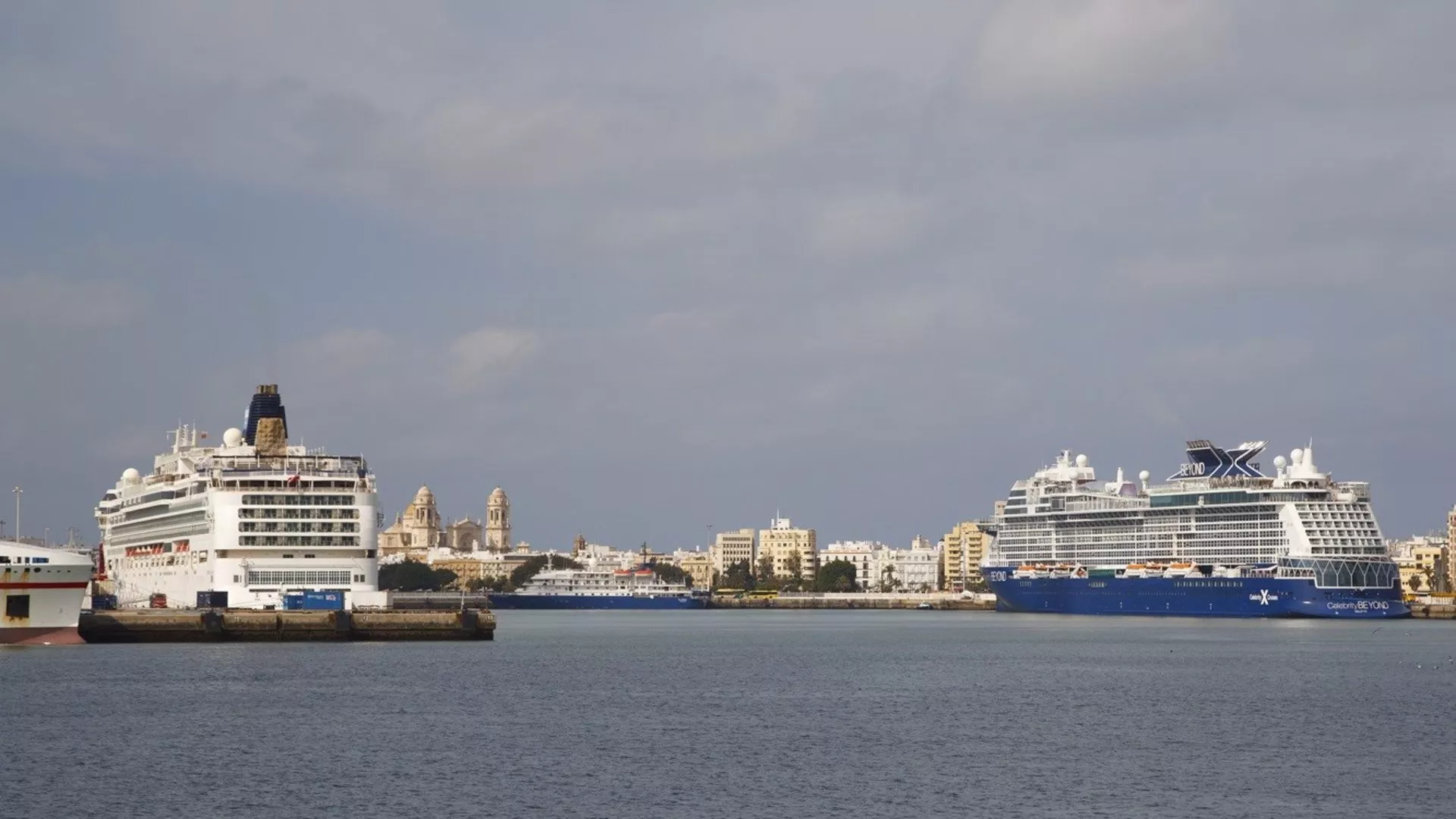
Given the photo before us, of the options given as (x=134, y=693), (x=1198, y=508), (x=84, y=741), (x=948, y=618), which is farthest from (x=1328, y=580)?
(x=84, y=741)

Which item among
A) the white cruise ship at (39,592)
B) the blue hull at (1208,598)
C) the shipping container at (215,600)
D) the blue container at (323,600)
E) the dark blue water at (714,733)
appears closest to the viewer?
the dark blue water at (714,733)

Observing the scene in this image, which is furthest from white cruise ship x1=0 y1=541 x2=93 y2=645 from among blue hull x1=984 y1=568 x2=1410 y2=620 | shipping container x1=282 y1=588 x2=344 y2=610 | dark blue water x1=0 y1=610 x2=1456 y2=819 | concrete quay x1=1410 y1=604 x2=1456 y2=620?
concrete quay x1=1410 y1=604 x2=1456 y2=620

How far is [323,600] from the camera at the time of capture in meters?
81.8

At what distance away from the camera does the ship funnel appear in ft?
319

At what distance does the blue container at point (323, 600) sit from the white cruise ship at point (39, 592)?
10.6 meters

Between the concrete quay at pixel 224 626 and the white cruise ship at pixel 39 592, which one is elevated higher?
the white cruise ship at pixel 39 592

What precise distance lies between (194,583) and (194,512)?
10.9ft

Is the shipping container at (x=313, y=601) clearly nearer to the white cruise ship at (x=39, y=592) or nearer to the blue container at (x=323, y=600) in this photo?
the blue container at (x=323, y=600)

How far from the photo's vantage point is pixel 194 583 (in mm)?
85875

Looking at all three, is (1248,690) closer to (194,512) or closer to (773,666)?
(773,666)

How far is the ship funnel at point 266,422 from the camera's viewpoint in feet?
319

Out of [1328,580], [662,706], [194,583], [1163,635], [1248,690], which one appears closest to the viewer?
[662,706]

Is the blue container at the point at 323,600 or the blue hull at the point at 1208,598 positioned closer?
the blue container at the point at 323,600

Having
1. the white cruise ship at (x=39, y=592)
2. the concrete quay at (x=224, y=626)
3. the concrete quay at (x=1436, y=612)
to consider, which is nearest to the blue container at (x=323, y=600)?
the concrete quay at (x=224, y=626)
